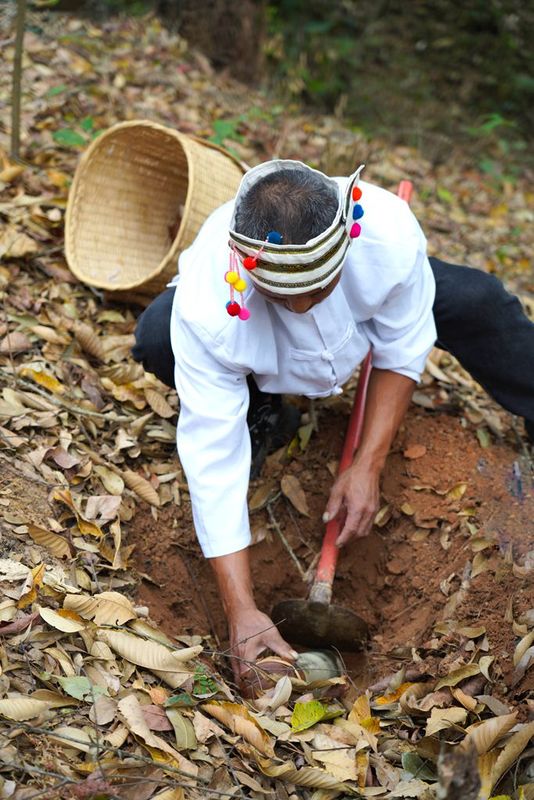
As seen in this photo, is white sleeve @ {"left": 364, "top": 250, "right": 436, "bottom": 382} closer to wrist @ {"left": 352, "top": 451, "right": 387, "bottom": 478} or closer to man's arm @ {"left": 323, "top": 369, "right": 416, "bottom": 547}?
man's arm @ {"left": 323, "top": 369, "right": 416, "bottom": 547}

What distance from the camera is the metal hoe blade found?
2617 millimetres

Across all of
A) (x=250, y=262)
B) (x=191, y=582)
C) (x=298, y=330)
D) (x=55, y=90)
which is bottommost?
(x=191, y=582)

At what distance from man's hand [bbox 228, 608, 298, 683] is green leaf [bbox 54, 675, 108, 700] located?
15.2 inches

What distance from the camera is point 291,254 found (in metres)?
1.98

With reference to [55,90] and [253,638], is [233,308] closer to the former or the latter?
[253,638]

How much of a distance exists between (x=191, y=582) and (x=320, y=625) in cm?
46

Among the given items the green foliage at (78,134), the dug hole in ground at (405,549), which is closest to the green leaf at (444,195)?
the green foliage at (78,134)

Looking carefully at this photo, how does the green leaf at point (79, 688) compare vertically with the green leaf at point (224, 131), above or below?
below

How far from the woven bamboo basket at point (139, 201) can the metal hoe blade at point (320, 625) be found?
1308 mm

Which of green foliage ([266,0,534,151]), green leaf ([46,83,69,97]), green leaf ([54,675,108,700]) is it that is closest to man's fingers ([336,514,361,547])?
green leaf ([54,675,108,700])

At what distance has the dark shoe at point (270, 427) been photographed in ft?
9.82

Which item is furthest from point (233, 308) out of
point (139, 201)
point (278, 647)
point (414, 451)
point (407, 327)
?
point (139, 201)

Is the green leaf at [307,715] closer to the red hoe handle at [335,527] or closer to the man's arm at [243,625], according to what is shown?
the man's arm at [243,625]

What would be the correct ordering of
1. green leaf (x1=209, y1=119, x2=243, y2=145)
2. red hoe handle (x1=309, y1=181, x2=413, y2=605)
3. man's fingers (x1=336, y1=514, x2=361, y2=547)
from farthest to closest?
green leaf (x1=209, y1=119, x2=243, y2=145), red hoe handle (x1=309, y1=181, x2=413, y2=605), man's fingers (x1=336, y1=514, x2=361, y2=547)
